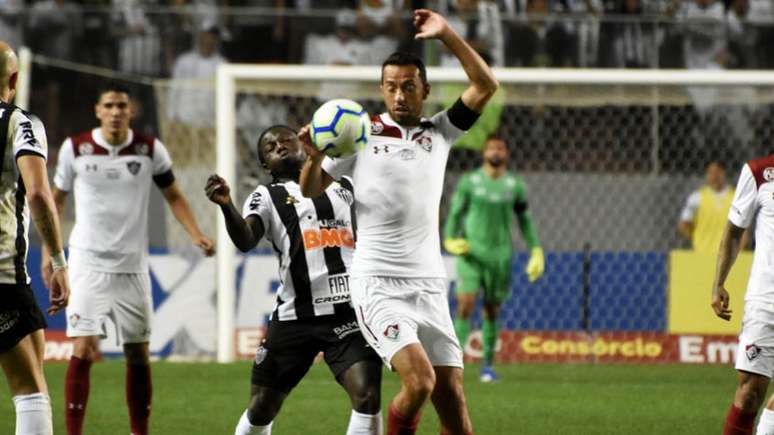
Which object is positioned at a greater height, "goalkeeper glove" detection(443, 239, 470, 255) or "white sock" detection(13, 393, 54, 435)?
"white sock" detection(13, 393, 54, 435)

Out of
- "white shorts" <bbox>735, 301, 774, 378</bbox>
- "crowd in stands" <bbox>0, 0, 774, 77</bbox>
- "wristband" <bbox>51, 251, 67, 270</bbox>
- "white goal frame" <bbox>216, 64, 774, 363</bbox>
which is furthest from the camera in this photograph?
"crowd in stands" <bbox>0, 0, 774, 77</bbox>

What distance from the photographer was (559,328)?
15.1 m

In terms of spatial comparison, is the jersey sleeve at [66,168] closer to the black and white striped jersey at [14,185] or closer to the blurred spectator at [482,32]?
the black and white striped jersey at [14,185]

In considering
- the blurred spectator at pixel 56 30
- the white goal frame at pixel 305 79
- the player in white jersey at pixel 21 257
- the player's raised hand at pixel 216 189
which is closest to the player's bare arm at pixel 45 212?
the player in white jersey at pixel 21 257

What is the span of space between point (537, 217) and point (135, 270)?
7778 mm

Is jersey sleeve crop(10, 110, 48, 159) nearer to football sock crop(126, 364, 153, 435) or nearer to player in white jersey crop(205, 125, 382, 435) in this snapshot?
player in white jersey crop(205, 125, 382, 435)

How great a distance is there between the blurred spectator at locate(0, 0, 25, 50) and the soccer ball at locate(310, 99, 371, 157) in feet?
35.2

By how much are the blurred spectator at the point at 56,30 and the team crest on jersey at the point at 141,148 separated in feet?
24.4

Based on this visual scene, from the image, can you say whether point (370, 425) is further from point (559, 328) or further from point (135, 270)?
point (559, 328)

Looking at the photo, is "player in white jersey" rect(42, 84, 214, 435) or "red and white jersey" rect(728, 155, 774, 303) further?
"player in white jersey" rect(42, 84, 214, 435)

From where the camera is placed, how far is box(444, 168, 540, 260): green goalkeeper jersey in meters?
13.6

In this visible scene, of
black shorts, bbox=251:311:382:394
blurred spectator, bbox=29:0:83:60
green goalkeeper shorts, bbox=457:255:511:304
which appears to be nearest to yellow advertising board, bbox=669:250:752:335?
green goalkeeper shorts, bbox=457:255:511:304

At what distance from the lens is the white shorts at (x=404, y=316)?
6.43 meters

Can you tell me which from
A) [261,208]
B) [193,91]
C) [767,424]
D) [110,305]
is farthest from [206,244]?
[193,91]
